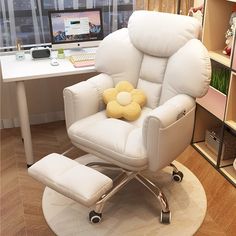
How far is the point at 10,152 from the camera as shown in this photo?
2736 millimetres

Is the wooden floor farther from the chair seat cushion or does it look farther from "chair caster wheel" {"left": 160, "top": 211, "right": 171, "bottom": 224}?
the chair seat cushion

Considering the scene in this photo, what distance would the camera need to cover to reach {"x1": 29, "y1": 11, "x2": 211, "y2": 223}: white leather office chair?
72.1 inches

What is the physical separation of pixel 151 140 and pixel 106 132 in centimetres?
30

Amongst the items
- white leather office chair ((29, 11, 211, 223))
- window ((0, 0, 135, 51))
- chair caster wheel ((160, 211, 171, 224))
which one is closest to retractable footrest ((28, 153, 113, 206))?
white leather office chair ((29, 11, 211, 223))

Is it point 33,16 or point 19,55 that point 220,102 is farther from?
point 33,16

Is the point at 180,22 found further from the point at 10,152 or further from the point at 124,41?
the point at 10,152

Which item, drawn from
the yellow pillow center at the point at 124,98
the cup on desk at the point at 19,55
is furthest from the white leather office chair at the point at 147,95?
the cup on desk at the point at 19,55

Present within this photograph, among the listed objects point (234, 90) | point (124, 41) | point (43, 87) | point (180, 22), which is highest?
point (180, 22)

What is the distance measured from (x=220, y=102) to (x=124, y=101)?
2.23ft

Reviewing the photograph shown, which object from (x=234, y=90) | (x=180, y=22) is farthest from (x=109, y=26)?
(x=234, y=90)

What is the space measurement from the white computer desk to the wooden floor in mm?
203

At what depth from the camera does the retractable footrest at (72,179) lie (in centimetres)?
168

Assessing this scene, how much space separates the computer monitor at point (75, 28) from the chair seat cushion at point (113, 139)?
0.81 meters

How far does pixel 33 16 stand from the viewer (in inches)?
112
